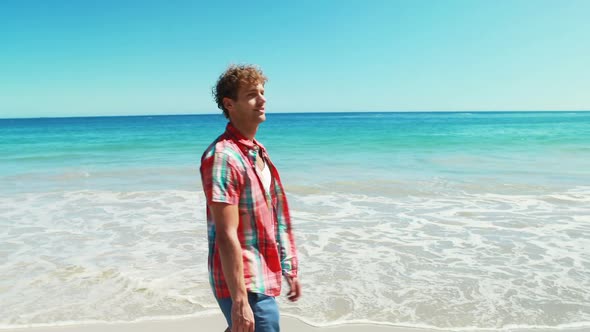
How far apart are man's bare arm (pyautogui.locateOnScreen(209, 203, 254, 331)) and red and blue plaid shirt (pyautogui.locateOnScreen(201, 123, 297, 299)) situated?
46 mm

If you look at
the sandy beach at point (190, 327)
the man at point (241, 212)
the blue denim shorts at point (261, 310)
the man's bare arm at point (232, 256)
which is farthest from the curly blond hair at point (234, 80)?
the sandy beach at point (190, 327)

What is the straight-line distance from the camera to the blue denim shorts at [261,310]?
192 cm

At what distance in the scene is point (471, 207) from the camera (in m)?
8.58

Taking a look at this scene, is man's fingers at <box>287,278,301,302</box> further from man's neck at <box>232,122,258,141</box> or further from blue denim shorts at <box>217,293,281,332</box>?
man's neck at <box>232,122,258,141</box>

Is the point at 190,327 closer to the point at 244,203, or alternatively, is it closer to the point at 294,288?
the point at 294,288

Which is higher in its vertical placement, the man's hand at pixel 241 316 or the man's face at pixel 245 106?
the man's face at pixel 245 106

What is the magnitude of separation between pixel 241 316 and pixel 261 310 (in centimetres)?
14

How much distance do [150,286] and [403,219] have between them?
4351 millimetres

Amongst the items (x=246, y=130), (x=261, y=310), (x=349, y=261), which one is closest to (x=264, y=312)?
(x=261, y=310)

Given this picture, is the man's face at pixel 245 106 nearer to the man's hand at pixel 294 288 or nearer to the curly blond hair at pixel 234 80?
the curly blond hair at pixel 234 80

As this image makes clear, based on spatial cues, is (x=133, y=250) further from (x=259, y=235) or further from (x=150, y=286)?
(x=259, y=235)

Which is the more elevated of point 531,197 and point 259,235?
point 259,235

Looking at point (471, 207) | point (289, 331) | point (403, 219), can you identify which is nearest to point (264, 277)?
point (289, 331)

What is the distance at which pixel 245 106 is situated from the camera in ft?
6.79
